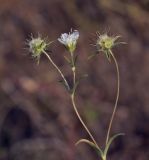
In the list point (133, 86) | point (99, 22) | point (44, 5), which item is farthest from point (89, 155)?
point (44, 5)

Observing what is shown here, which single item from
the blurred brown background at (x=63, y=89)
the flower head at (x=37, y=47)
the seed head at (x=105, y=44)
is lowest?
the seed head at (x=105, y=44)

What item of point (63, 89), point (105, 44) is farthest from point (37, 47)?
point (63, 89)

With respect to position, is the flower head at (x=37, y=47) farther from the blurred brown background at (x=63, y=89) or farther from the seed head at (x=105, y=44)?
the blurred brown background at (x=63, y=89)

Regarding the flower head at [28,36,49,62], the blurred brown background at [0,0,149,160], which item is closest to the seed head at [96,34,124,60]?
the flower head at [28,36,49,62]

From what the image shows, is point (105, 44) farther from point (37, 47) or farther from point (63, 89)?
point (63, 89)

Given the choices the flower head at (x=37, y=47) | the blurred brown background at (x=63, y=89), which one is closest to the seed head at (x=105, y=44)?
the flower head at (x=37, y=47)

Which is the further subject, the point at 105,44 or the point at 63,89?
the point at 63,89

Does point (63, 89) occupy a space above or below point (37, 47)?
above

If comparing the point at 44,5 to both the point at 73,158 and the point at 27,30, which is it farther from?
the point at 73,158
